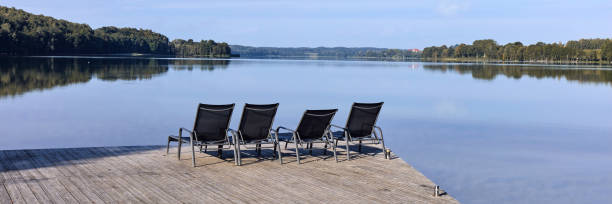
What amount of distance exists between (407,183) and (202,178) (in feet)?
6.87

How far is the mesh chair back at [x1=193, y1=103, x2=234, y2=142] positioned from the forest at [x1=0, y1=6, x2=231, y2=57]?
99954 millimetres

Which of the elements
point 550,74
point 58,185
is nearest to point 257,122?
point 58,185

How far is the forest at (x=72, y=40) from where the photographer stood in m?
102

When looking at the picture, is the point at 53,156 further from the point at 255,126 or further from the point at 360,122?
the point at 360,122

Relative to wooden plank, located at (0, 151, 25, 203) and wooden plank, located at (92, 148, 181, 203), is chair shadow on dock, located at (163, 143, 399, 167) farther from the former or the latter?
wooden plank, located at (0, 151, 25, 203)

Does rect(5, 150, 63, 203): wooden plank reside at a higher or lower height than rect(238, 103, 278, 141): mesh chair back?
lower

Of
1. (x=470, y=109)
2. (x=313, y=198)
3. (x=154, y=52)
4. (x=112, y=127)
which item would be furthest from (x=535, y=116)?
(x=154, y=52)

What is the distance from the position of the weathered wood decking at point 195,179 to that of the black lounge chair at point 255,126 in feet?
0.84

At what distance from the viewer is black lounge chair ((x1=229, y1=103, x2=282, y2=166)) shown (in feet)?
22.1

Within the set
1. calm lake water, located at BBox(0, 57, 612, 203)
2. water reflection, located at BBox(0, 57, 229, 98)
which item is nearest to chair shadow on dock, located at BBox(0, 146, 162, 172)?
calm lake water, located at BBox(0, 57, 612, 203)

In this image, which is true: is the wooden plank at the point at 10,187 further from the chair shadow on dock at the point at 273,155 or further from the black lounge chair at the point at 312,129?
the black lounge chair at the point at 312,129

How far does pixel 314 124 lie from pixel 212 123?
126 centimetres

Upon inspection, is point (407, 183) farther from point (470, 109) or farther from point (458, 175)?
point (470, 109)

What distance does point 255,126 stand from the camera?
270 inches
